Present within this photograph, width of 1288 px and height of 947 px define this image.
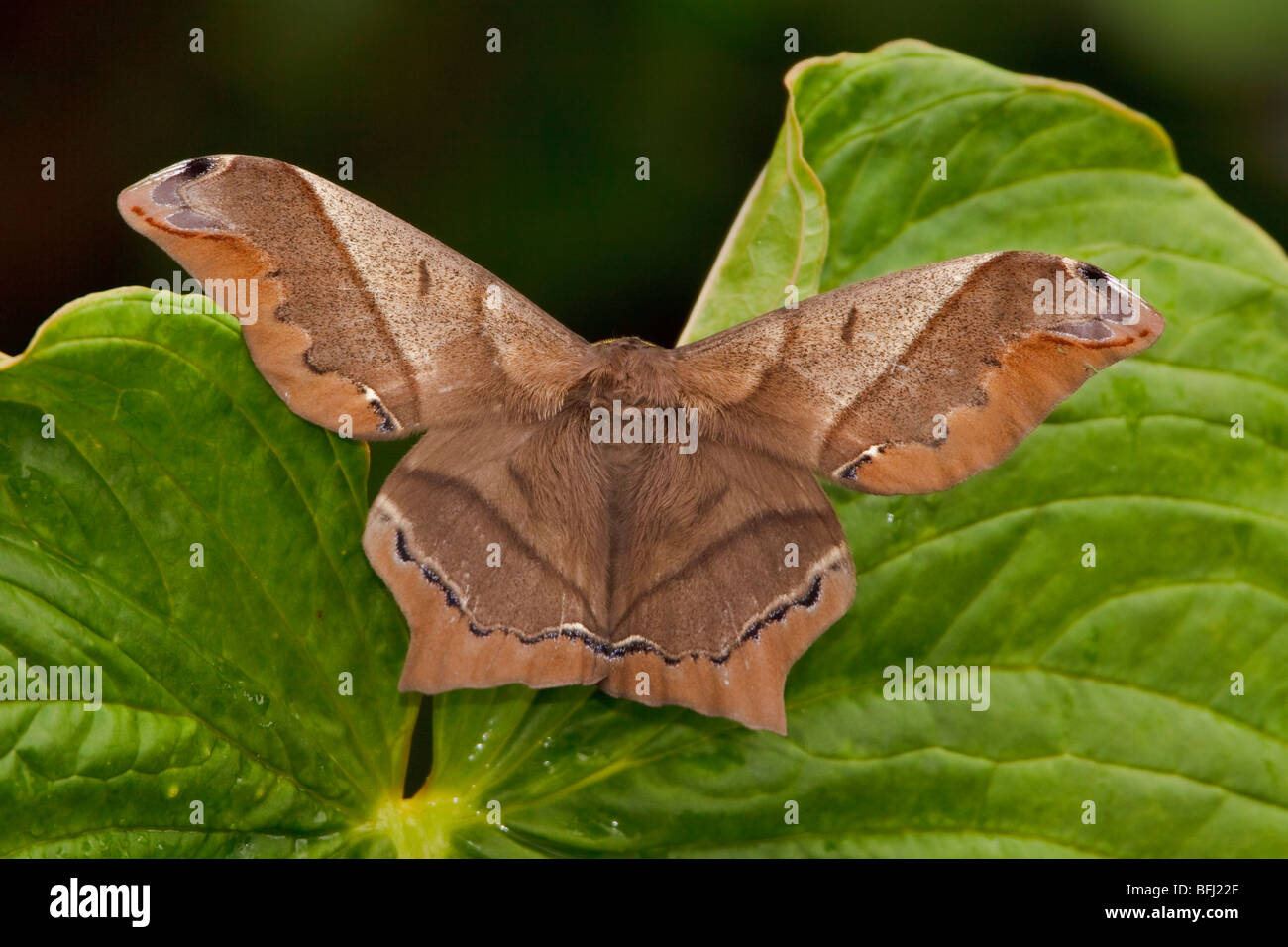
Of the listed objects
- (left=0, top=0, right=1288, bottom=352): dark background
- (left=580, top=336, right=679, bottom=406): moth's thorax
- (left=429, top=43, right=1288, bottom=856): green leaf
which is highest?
(left=0, top=0, right=1288, bottom=352): dark background

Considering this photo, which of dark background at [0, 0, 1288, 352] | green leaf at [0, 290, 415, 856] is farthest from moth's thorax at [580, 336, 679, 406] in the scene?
dark background at [0, 0, 1288, 352]

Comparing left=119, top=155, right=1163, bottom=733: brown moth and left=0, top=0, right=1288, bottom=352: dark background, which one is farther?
left=0, top=0, right=1288, bottom=352: dark background

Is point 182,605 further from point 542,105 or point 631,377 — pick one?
point 542,105

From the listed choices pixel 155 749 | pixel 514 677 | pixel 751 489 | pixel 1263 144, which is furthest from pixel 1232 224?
pixel 155 749

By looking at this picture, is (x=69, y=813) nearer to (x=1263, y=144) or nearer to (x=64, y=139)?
(x=64, y=139)

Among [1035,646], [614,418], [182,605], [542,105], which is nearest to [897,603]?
[1035,646]

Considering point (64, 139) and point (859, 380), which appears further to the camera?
point (64, 139)

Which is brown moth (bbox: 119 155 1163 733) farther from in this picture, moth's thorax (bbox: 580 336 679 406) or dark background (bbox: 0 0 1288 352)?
dark background (bbox: 0 0 1288 352)

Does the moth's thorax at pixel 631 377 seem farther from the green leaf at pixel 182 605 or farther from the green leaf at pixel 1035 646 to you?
the green leaf at pixel 182 605
